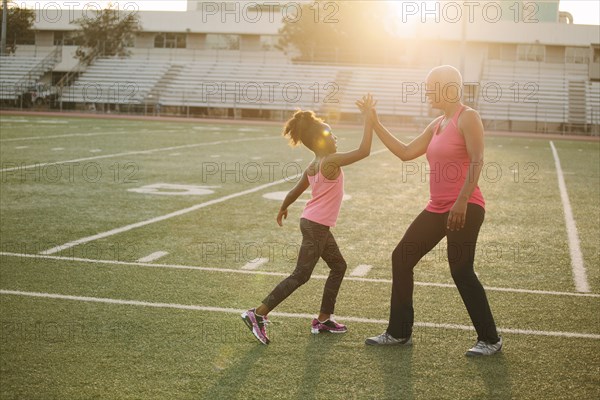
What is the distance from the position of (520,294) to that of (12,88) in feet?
152

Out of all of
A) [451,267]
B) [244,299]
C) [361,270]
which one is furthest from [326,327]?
[361,270]

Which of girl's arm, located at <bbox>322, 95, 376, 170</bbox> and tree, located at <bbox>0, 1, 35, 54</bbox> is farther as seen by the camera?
tree, located at <bbox>0, 1, 35, 54</bbox>

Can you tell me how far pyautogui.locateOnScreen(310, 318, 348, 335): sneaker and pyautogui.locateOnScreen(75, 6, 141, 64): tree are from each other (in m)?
52.6

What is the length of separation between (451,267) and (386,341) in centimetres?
61

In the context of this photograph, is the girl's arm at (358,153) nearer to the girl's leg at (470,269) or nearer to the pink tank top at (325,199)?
the pink tank top at (325,199)

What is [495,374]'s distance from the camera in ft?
16.2

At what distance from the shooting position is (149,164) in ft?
57.3

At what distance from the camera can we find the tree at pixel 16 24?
198 feet

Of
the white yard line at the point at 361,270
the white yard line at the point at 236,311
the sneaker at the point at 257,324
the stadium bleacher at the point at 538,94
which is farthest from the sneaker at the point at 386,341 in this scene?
the stadium bleacher at the point at 538,94

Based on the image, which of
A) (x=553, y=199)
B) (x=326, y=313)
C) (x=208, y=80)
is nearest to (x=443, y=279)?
(x=326, y=313)

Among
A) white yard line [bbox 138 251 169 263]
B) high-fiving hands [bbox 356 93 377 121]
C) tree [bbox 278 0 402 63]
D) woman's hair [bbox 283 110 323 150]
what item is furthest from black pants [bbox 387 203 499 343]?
tree [bbox 278 0 402 63]

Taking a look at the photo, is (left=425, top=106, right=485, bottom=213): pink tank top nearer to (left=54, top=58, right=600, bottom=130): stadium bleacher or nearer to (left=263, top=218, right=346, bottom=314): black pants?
(left=263, top=218, right=346, bottom=314): black pants

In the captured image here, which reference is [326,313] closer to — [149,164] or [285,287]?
[285,287]

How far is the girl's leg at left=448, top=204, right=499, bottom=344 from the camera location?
5227mm
